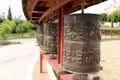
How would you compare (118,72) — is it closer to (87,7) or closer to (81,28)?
(87,7)

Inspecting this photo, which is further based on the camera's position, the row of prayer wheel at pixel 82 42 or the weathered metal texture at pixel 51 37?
the weathered metal texture at pixel 51 37

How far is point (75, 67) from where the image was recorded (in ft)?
6.77

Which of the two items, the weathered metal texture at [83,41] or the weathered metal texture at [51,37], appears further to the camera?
the weathered metal texture at [51,37]

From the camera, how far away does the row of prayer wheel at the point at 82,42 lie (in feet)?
6.39

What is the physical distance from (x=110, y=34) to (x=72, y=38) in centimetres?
2410

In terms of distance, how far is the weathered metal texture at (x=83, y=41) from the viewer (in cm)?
195

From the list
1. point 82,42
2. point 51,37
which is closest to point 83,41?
point 82,42

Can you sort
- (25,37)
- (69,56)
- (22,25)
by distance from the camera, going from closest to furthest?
(69,56)
(25,37)
(22,25)

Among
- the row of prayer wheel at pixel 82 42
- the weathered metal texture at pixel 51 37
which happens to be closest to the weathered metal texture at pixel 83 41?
the row of prayer wheel at pixel 82 42

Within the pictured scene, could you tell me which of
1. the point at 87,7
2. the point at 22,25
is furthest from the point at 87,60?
the point at 22,25

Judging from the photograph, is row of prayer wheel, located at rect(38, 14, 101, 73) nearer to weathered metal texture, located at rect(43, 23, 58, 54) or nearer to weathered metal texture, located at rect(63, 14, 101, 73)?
weathered metal texture, located at rect(63, 14, 101, 73)

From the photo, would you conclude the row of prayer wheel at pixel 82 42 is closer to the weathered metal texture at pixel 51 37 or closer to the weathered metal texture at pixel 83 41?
the weathered metal texture at pixel 83 41

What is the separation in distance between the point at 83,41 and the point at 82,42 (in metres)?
0.01

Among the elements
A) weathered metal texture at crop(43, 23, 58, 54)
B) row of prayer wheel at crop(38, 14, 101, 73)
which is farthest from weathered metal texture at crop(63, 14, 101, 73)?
weathered metal texture at crop(43, 23, 58, 54)
